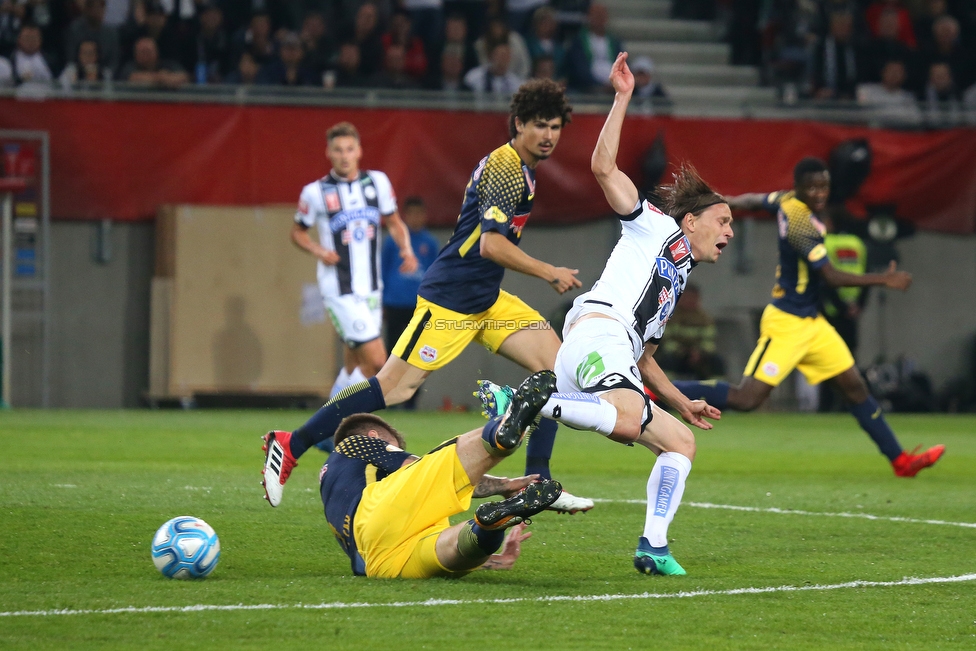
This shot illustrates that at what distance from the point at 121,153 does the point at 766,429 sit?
842 centimetres

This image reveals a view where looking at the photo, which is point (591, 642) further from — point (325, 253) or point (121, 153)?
point (121, 153)

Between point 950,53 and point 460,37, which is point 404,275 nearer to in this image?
point 460,37

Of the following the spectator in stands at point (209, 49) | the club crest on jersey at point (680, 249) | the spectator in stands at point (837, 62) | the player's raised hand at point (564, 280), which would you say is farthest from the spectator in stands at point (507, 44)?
the club crest on jersey at point (680, 249)

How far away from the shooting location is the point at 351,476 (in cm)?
592

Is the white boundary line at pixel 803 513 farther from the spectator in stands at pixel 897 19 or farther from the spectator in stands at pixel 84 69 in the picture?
the spectator in stands at pixel 897 19

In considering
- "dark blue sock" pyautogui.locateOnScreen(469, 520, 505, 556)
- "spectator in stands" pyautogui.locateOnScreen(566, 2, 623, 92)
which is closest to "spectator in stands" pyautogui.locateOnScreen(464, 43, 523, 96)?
"spectator in stands" pyautogui.locateOnScreen(566, 2, 623, 92)

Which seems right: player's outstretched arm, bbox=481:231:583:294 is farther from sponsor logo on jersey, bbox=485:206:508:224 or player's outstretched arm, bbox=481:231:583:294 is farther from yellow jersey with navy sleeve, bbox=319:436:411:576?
yellow jersey with navy sleeve, bbox=319:436:411:576

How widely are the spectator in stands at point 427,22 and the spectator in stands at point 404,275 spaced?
9.23 ft

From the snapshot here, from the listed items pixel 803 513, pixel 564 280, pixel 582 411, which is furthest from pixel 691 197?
pixel 803 513

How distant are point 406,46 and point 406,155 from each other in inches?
79.8

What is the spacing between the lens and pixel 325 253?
1209 centimetres

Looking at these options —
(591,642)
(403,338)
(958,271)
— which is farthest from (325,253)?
(958,271)

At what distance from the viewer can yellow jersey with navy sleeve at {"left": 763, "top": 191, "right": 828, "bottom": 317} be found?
1113 cm

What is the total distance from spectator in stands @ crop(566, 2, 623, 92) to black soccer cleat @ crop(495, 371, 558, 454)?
14.2 metres
